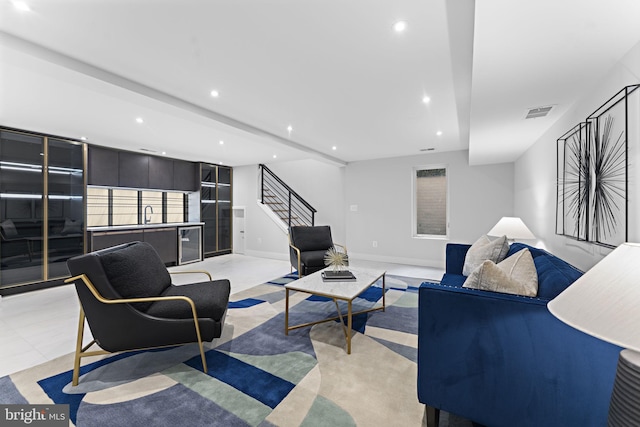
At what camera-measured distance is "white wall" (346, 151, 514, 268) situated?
215 inches

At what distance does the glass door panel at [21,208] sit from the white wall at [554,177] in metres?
6.61

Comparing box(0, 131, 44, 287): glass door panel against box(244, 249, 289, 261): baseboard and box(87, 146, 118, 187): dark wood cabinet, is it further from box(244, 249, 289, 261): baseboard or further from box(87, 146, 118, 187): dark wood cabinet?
box(244, 249, 289, 261): baseboard

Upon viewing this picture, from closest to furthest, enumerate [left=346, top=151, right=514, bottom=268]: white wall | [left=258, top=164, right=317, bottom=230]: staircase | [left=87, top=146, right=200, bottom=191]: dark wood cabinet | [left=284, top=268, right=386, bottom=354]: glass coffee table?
1. [left=284, top=268, right=386, bottom=354]: glass coffee table
2. [left=87, top=146, right=200, bottom=191]: dark wood cabinet
3. [left=346, top=151, right=514, bottom=268]: white wall
4. [left=258, top=164, right=317, bottom=230]: staircase

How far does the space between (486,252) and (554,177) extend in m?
1.15

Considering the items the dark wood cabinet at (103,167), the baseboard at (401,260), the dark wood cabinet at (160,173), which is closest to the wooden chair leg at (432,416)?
the baseboard at (401,260)

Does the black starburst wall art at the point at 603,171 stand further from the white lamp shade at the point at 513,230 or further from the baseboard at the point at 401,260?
the baseboard at the point at 401,260

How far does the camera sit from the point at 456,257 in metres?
3.56

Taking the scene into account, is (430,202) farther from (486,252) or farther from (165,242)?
(165,242)

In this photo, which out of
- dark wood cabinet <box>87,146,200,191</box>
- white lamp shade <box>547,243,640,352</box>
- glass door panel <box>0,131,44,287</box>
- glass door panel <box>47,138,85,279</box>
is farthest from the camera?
dark wood cabinet <box>87,146,200,191</box>

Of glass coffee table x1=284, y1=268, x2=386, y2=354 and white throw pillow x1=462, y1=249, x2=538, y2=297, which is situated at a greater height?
white throw pillow x1=462, y1=249, x2=538, y2=297

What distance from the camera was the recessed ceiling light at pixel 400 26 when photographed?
5.93 feet

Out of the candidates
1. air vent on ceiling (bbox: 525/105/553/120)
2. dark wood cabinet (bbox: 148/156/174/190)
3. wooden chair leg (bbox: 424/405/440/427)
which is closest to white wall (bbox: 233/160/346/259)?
dark wood cabinet (bbox: 148/156/174/190)

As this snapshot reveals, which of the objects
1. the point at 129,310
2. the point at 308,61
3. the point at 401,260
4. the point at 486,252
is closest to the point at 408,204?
the point at 401,260

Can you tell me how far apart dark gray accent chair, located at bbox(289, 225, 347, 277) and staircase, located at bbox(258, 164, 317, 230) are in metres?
2.41
